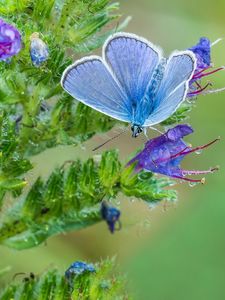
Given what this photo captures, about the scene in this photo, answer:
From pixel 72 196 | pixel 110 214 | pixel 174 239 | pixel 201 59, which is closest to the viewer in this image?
pixel 201 59

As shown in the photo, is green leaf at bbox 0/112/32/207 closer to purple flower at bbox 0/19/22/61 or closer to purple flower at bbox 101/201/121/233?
purple flower at bbox 0/19/22/61

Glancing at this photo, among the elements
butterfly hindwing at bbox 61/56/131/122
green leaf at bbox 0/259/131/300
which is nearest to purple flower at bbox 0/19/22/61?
butterfly hindwing at bbox 61/56/131/122

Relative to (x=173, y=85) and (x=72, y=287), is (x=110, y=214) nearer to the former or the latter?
(x=72, y=287)

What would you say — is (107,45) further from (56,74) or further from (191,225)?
(191,225)

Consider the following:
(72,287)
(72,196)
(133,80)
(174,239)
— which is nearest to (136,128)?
(133,80)

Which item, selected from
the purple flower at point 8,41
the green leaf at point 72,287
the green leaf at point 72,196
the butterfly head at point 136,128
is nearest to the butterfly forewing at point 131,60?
the butterfly head at point 136,128
